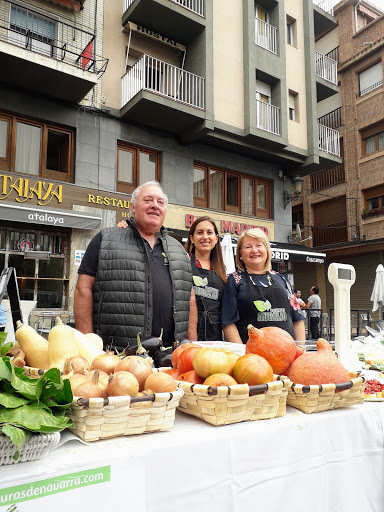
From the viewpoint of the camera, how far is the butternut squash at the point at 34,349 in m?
1.54

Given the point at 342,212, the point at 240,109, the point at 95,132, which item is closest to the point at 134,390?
the point at 95,132

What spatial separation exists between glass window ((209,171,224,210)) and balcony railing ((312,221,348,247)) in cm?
893

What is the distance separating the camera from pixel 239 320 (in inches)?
114

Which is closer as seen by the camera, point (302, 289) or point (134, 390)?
point (134, 390)

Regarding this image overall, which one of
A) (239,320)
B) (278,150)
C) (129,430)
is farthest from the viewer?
(278,150)

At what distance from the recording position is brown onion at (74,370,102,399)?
44.1 inches

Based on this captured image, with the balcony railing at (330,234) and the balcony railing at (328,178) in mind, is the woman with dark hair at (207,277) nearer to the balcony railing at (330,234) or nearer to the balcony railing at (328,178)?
the balcony railing at (330,234)

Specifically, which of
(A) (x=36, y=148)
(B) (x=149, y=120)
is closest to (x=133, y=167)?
(B) (x=149, y=120)

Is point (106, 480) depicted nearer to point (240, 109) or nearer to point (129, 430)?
point (129, 430)

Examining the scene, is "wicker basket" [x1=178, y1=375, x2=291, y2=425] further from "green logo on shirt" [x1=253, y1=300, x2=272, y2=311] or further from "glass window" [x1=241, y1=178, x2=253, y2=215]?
"glass window" [x1=241, y1=178, x2=253, y2=215]

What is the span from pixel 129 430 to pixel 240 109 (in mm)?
12264

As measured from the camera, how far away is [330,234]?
20266 millimetres

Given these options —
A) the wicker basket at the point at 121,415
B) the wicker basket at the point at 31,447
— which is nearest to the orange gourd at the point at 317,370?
the wicker basket at the point at 121,415

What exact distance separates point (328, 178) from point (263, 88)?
8.88m
